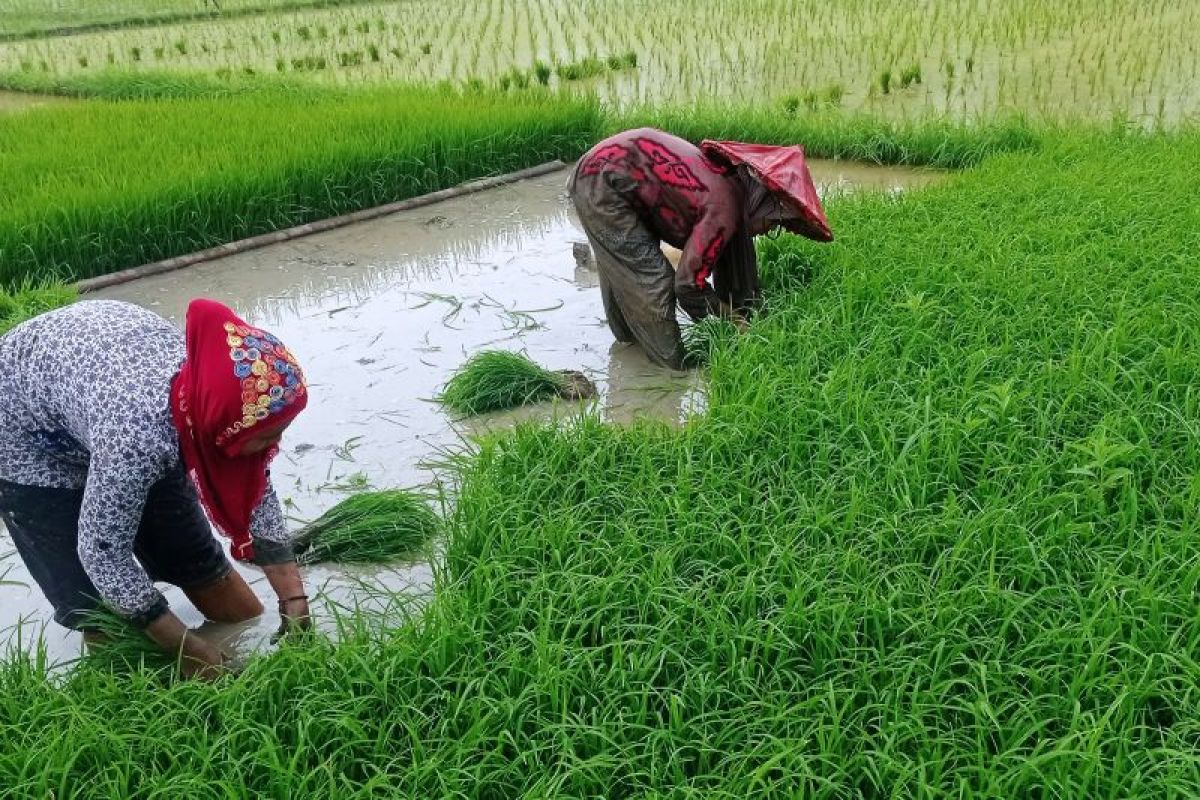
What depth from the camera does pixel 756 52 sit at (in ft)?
34.0

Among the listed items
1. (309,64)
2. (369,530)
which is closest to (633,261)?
(369,530)

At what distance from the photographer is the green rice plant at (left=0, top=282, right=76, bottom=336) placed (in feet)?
16.0

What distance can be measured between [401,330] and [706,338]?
1502mm

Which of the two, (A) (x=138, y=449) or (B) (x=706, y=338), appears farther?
(B) (x=706, y=338)

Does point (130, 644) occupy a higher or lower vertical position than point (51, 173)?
lower

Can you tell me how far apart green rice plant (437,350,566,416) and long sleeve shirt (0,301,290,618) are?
1624mm

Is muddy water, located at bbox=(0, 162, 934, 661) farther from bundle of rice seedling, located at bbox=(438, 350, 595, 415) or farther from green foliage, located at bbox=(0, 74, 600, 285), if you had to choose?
green foliage, located at bbox=(0, 74, 600, 285)

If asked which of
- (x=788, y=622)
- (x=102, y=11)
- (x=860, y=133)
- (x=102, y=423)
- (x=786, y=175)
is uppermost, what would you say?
(x=102, y=11)

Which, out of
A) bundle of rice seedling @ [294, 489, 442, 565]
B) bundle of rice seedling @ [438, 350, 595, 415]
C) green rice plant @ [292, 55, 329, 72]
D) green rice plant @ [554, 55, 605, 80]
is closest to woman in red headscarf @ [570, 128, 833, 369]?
bundle of rice seedling @ [438, 350, 595, 415]

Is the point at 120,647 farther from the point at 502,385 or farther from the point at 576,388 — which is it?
the point at 576,388

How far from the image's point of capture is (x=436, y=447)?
3990 mm

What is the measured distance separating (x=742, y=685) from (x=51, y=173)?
5.77m

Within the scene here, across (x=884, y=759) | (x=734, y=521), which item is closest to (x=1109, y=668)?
(x=884, y=759)

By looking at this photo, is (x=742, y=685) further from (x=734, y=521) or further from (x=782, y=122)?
(x=782, y=122)
